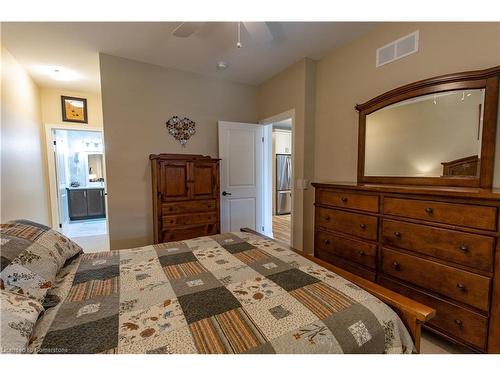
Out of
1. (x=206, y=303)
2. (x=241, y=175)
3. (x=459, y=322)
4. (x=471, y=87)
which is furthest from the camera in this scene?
(x=241, y=175)

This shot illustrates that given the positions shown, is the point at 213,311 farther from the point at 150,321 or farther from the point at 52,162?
the point at 52,162

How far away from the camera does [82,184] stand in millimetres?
6711

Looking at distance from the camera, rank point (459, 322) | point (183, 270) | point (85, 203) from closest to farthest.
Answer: point (183, 270) → point (459, 322) → point (85, 203)

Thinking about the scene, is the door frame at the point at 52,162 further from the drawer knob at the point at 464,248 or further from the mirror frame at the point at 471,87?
the drawer knob at the point at 464,248

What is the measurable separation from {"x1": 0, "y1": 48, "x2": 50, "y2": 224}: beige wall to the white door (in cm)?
243

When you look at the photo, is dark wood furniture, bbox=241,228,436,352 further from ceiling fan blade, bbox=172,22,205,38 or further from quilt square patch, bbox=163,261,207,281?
ceiling fan blade, bbox=172,22,205,38

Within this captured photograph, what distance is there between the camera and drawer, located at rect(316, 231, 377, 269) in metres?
1.91

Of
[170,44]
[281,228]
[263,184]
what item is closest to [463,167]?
[263,184]

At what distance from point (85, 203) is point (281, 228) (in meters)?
5.25

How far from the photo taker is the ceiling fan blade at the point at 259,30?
5.86ft

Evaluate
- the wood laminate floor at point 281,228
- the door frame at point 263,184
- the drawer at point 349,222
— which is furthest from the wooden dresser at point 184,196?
the wood laminate floor at point 281,228

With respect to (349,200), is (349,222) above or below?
below

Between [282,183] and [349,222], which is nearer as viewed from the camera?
[349,222]
